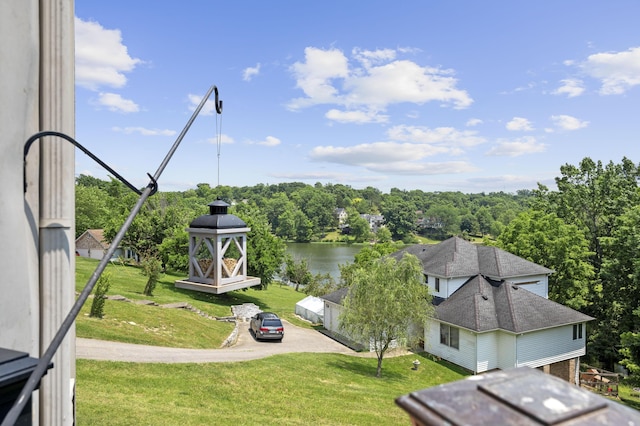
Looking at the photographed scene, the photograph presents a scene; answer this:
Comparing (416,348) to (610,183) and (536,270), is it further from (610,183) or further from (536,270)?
(610,183)

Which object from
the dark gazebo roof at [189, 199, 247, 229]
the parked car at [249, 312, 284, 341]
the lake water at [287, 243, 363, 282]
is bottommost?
the lake water at [287, 243, 363, 282]

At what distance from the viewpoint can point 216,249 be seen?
39.1 feet

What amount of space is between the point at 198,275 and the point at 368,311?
280 inches

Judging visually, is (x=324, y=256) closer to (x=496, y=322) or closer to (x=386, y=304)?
(x=496, y=322)

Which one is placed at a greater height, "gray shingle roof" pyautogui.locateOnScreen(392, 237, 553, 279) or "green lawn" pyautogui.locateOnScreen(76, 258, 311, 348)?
"gray shingle roof" pyautogui.locateOnScreen(392, 237, 553, 279)

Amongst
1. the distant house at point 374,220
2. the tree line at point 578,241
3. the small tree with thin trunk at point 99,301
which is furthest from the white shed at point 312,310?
the distant house at point 374,220

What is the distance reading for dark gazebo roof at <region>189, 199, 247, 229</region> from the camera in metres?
11.8

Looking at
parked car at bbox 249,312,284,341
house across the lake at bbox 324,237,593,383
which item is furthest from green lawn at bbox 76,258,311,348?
→ house across the lake at bbox 324,237,593,383

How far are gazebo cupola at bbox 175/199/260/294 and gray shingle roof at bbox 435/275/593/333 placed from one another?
1179cm

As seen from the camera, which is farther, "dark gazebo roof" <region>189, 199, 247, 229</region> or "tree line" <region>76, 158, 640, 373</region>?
"tree line" <region>76, 158, 640, 373</region>

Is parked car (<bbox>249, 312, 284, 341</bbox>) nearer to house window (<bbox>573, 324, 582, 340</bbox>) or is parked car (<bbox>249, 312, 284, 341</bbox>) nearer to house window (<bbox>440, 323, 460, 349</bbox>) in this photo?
house window (<bbox>440, 323, 460, 349</bbox>)

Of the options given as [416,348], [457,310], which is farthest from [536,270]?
[416,348]

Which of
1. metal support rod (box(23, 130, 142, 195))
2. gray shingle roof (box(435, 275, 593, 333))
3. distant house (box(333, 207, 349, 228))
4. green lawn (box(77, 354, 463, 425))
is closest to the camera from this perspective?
metal support rod (box(23, 130, 142, 195))

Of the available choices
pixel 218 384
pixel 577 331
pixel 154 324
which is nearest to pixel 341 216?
pixel 577 331
